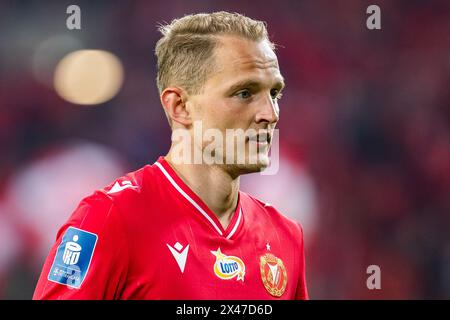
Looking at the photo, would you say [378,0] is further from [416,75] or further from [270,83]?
[270,83]

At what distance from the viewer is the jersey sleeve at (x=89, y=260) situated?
2.04 meters

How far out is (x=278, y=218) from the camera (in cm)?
278

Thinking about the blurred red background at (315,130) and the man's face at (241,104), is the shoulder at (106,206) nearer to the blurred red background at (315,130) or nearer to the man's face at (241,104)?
the man's face at (241,104)

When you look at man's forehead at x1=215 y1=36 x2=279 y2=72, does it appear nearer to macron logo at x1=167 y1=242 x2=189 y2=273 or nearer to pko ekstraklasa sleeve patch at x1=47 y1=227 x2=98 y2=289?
macron logo at x1=167 y1=242 x2=189 y2=273

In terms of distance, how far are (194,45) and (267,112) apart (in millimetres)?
390

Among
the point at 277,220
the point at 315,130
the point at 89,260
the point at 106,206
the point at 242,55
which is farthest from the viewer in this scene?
the point at 315,130

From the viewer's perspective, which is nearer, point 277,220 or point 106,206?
point 106,206

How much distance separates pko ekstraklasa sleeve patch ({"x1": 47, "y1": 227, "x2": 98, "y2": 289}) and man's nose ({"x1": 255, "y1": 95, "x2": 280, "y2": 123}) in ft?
2.27

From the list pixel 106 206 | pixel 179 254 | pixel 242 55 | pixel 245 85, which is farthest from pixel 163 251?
pixel 242 55

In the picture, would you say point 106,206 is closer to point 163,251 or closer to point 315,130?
point 163,251

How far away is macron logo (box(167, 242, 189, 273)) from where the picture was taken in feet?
7.29

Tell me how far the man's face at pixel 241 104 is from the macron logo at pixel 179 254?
34cm

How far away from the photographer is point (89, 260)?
206cm

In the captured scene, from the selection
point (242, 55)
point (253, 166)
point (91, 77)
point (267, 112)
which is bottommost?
point (253, 166)
